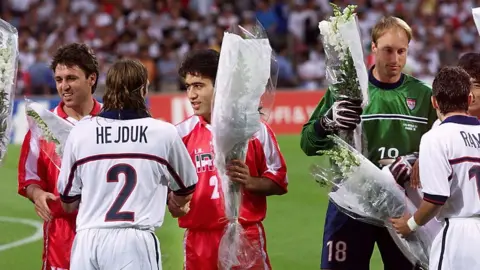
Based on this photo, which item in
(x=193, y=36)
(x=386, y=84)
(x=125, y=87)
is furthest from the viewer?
(x=193, y=36)

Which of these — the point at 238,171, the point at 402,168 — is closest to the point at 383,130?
the point at 402,168

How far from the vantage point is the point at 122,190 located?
533cm

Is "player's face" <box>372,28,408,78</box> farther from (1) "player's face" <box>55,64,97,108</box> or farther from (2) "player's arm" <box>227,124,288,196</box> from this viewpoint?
(1) "player's face" <box>55,64,97,108</box>

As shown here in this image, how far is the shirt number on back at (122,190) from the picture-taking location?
17.4ft

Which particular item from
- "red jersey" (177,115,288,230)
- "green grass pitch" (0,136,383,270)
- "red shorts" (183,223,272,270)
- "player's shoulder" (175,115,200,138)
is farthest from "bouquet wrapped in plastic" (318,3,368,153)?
"green grass pitch" (0,136,383,270)

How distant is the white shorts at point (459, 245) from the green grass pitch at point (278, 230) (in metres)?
3.01

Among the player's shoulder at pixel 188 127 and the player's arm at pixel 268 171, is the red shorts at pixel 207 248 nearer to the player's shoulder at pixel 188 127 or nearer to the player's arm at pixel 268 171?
the player's arm at pixel 268 171

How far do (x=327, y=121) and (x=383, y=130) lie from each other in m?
0.49

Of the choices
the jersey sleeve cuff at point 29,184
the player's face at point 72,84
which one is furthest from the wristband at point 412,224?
the jersey sleeve cuff at point 29,184

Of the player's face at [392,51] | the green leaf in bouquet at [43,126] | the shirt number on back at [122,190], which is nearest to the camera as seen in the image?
the shirt number on back at [122,190]

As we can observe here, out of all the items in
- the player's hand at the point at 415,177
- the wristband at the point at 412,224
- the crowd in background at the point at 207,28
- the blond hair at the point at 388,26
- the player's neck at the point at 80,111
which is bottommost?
the wristband at the point at 412,224

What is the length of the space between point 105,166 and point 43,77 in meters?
13.5

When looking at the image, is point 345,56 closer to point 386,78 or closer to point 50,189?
point 386,78

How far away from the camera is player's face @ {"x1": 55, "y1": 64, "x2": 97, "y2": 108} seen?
612cm
